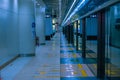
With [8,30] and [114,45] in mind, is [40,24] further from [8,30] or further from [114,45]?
[114,45]

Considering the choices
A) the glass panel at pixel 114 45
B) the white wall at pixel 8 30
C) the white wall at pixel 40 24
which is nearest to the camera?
the glass panel at pixel 114 45

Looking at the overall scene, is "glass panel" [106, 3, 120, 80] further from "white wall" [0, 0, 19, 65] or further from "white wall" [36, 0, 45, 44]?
"white wall" [36, 0, 45, 44]

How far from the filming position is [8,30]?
1180 centimetres

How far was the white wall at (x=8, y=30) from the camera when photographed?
1066 centimetres

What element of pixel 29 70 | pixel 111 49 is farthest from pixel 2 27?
pixel 111 49

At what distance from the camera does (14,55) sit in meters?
13.3

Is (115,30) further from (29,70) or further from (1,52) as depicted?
(1,52)

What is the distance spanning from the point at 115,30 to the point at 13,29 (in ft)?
24.9

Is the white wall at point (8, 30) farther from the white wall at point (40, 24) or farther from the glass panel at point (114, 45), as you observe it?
the white wall at point (40, 24)

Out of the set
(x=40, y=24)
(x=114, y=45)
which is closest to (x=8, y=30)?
(x=114, y=45)

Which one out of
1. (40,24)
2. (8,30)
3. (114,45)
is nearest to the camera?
(114,45)

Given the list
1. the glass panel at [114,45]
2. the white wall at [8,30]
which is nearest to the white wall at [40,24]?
the white wall at [8,30]

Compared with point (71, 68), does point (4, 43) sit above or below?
above

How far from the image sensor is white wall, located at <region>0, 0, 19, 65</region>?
1066cm
